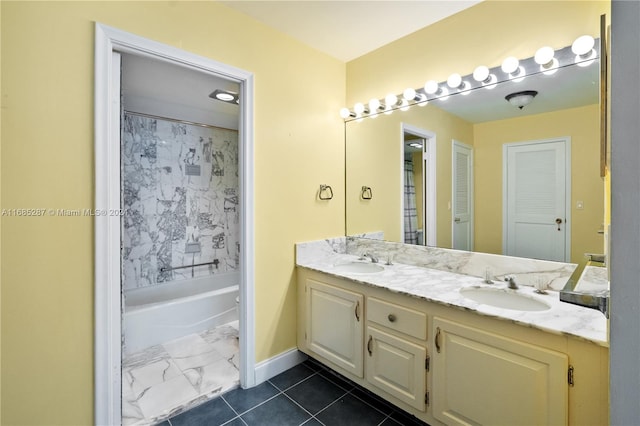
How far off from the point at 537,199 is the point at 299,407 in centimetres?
188

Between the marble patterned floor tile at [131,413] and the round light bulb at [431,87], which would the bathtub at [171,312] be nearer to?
the marble patterned floor tile at [131,413]

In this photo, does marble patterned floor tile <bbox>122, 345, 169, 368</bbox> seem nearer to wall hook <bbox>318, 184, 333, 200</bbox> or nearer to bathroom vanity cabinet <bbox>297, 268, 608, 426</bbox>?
bathroom vanity cabinet <bbox>297, 268, 608, 426</bbox>

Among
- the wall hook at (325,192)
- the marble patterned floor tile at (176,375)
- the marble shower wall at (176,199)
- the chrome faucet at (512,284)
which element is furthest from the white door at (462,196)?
the marble shower wall at (176,199)

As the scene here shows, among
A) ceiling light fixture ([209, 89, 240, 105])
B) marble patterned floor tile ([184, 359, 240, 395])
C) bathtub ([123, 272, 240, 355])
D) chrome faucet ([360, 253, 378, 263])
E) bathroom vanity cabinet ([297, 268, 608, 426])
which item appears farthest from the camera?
ceiling light fixture ([209, 89, 240, 105])

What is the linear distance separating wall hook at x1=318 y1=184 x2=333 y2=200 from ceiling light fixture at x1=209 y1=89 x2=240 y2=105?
1.18 m

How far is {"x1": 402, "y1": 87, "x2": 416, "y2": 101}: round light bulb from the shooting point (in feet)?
7.04

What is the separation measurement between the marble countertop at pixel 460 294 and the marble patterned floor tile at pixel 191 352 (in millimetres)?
1078

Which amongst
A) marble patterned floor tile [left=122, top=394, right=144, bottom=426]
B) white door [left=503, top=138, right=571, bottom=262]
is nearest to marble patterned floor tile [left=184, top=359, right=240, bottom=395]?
marble patterned floor tile [left=122, top=394, right=144, bottom=426]

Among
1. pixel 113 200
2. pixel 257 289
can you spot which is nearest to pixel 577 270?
pixel 257 289

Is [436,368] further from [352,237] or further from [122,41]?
[122,41]

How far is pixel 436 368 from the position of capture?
1.52m

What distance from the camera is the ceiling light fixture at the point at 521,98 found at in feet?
5.63

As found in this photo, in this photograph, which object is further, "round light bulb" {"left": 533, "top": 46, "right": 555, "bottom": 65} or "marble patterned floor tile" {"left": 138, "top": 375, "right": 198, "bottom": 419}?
"marble patterned floor tile" {"left": 138, "top": 375, "right": 198, "bottom": 419}

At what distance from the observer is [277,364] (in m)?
2.20
